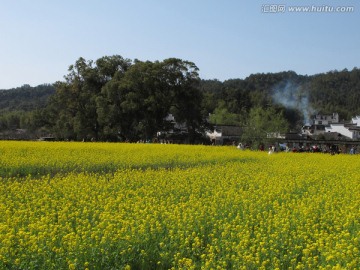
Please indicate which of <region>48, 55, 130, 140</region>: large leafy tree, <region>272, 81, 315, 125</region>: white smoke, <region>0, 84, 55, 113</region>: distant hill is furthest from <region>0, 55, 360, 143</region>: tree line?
<region>0, 84, 55, 113</region>: distant hill

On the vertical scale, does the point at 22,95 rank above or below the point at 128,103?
above

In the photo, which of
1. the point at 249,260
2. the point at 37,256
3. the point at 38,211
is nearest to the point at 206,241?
the point at 249,260

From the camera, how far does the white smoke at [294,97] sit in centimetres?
12669

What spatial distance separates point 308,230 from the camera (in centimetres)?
761

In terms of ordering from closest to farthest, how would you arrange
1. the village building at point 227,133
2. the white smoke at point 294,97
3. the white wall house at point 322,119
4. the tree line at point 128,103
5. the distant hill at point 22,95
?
the tree line at point 128,103 < the village building at point 227,133 < the white wall house at point 322,119 < the white smoke at point 294,97 < the distant hill at point 22,95

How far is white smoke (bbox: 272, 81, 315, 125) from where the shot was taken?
126694 millimetres

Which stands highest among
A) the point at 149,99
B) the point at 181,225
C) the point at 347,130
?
the point at 149,99

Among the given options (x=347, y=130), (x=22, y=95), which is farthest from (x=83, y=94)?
(x=22, y=95)

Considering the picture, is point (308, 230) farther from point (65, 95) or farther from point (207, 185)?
point (65, 95)

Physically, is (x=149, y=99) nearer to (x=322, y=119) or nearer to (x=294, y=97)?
(x=322, y=119)

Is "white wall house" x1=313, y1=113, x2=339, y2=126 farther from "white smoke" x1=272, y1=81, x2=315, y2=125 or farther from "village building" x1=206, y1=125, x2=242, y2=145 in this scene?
"village building" x1=206, y1=125, x2=242, y2=145

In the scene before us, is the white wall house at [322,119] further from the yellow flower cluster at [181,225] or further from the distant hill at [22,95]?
the yellow flower cluster at [181,225]

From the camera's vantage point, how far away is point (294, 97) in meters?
143

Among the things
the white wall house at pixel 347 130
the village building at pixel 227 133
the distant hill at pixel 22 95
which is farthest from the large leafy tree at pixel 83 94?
the distant hill at pixel 22 95
